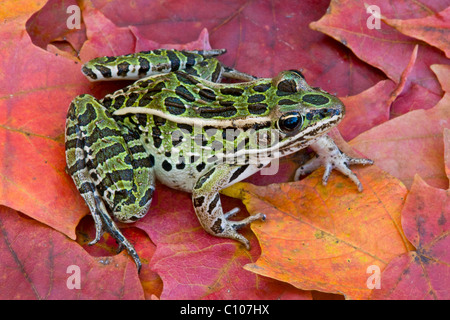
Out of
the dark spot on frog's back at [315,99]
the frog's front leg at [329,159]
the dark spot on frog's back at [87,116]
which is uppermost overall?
the dark spot on frog's back at [315,99]

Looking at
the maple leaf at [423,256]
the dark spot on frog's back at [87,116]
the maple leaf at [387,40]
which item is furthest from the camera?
the maple leaf at [387,40]

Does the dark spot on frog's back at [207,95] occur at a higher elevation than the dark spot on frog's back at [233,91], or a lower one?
lower

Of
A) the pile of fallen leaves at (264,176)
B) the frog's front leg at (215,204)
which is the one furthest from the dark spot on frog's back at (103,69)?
the frog's front leg at (215,204)

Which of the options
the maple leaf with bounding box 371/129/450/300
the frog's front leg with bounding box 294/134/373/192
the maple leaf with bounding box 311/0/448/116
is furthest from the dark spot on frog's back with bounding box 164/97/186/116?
the maple leaf with bounding box 371/129/450/300

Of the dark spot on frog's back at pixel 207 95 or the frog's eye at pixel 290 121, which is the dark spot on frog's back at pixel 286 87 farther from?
the dark spot on frog's back at pixel 207 95

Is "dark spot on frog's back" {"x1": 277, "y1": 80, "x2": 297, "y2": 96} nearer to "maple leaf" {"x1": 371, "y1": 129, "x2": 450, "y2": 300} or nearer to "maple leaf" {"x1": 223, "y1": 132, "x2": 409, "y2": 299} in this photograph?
"maple leaf" {"x1": 223, "y1": 132, "x2": 409, "y2": 299}

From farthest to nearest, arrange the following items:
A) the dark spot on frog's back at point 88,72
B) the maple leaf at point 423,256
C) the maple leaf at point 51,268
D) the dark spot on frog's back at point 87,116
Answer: the dark spot on frog's back at point 88,72
the dark spot on frog's back at point 87,116
the maple leaf at point 51,268
the maple leaf at point 423,256

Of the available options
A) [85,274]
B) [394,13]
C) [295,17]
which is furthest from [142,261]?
[394,13]

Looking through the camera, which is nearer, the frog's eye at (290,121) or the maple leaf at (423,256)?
the maple leaf at (423,256)
